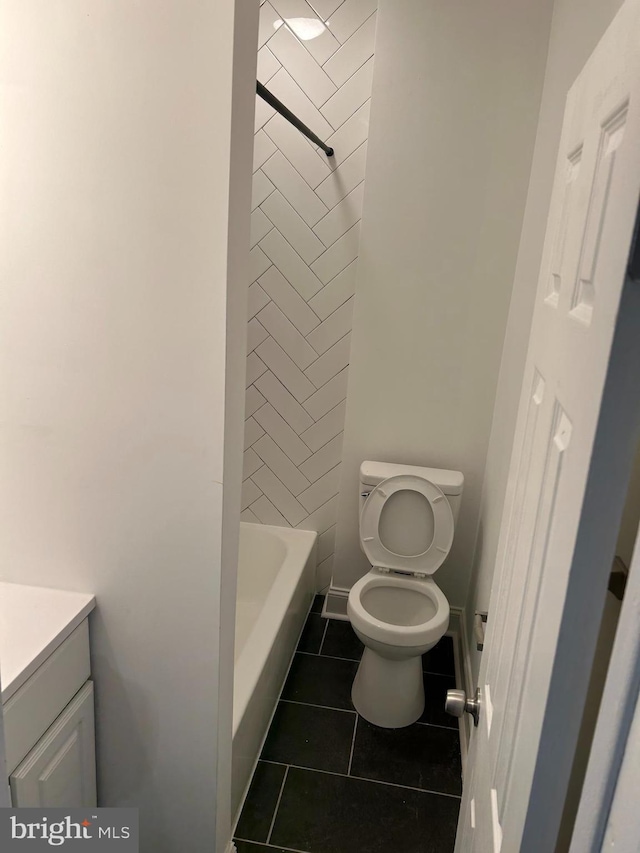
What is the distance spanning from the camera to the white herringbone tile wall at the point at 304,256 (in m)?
2.34

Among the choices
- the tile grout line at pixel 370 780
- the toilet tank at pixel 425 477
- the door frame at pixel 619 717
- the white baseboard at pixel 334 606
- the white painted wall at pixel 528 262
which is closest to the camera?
the door frame at pixel 619 717

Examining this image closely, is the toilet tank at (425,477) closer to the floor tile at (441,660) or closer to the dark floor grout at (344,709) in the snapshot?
the floor tile at (441,660)

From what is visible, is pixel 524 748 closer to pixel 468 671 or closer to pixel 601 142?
pixel 601 142

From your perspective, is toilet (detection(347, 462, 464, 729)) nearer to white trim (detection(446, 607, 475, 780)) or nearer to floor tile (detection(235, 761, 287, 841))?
white trim (detection(446, 607, 475, 780))

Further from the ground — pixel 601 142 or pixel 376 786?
pixel 601 142

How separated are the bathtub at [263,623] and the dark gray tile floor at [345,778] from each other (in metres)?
0.08

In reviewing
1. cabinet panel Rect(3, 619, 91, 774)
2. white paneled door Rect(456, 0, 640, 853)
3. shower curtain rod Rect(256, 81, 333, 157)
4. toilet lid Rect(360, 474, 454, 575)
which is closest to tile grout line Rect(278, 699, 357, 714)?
toilet lid Rect(360, 474, 454, 575)

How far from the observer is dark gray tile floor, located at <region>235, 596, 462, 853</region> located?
176 centimetres

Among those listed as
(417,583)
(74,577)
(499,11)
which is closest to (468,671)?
(417,583)

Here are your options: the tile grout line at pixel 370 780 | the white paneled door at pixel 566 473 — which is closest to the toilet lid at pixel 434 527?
the tile grout line at pixel 370 780

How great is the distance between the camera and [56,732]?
4.20 ft

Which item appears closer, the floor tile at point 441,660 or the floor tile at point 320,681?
the floor tile at point 320,681

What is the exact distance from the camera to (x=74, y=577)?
140 centimetres

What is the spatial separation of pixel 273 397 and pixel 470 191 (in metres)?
1.20
